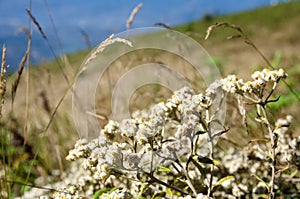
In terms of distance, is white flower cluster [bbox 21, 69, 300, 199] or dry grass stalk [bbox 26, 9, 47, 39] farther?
dry grass stalk [bbox 26, 9, 47, 39]

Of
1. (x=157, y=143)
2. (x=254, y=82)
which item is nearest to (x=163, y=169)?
(x=157, y=143)

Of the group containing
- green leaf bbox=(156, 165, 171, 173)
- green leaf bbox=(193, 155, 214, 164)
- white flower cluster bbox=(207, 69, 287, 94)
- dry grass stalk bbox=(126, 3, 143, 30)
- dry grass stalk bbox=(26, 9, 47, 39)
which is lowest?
green leaf bbox=(156, 165, 171, 173)

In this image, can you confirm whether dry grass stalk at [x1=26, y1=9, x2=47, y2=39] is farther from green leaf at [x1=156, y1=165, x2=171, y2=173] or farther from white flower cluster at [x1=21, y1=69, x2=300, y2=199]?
green leaf at [x1=156, y1=165, x2=171, y2=173]

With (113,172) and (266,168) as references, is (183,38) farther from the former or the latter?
(113,172)

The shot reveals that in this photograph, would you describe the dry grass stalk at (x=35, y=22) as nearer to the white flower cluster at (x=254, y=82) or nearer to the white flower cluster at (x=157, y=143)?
the white flower cluster at (x=157, y=143)

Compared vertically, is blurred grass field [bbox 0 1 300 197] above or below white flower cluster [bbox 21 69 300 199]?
above

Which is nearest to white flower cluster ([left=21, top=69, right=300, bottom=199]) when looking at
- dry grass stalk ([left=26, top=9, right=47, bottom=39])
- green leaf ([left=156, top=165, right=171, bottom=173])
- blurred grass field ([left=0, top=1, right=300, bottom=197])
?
green leaf ([left=156, top=165, right=171, bottom=173])

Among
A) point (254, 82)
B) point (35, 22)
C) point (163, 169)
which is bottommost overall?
point (163, 169)

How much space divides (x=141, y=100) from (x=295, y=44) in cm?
865

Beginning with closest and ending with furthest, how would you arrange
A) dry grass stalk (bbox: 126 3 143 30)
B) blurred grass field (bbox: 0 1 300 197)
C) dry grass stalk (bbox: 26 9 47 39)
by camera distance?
dry grass stalk (bbox: 26 9 47 39) → dry grass stalk (bbox: 126 3 143 30) → blurred grass field (bbox: 0 1 300 197)

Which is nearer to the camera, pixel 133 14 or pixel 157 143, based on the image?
pixel 157 143

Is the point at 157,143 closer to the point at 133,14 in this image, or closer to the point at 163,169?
the point at 163,169

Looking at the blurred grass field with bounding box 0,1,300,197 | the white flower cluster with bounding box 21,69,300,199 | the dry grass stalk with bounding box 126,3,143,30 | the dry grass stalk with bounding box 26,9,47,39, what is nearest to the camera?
the white flower cluster with bounding box 21,69,300,199

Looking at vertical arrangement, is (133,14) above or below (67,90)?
above
